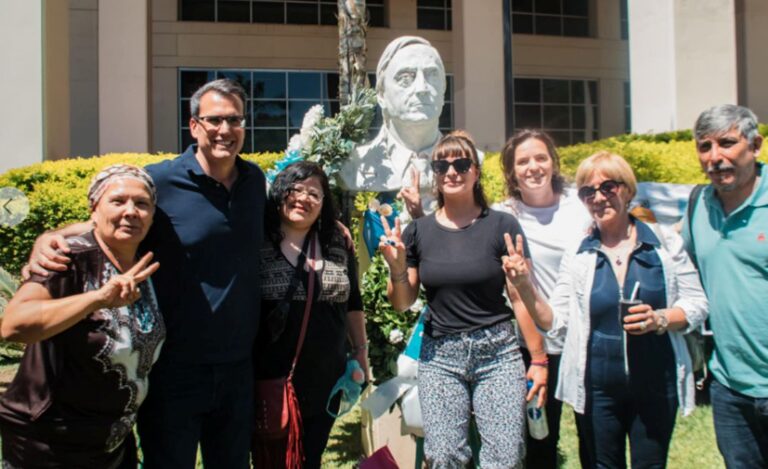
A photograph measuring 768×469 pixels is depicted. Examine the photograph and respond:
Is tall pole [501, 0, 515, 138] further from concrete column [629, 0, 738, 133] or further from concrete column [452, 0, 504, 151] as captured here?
concrete column [629, 0, 738, 133]

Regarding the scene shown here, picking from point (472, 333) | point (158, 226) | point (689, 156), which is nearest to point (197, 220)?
point (158, 226)

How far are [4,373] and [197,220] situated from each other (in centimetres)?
508

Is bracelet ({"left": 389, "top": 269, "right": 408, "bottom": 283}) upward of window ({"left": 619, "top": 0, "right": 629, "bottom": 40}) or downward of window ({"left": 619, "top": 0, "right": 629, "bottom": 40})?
downward

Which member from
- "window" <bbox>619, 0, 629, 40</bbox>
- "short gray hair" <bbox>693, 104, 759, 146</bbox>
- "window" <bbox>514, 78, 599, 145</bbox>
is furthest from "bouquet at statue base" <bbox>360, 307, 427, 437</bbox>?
"window" <bbox>619, 0, 629, 40</bbox>

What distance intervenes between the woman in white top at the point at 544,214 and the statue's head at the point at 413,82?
76 centimetres

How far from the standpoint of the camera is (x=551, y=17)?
56.9 ft

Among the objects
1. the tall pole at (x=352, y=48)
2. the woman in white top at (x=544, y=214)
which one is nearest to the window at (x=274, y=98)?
the tall pole at (x=352, y=48)

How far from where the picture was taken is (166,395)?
2.54 meters

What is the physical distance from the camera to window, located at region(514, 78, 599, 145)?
55.7 feet

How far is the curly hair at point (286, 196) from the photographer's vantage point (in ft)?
9.48

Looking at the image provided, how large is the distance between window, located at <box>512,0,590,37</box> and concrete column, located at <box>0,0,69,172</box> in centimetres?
1172

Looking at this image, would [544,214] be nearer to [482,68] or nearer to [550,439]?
[550,439]

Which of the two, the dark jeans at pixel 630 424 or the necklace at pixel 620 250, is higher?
the necklace at pixel 620 250

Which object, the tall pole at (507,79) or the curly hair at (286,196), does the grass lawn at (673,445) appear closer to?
the curly hair at (286,196)
